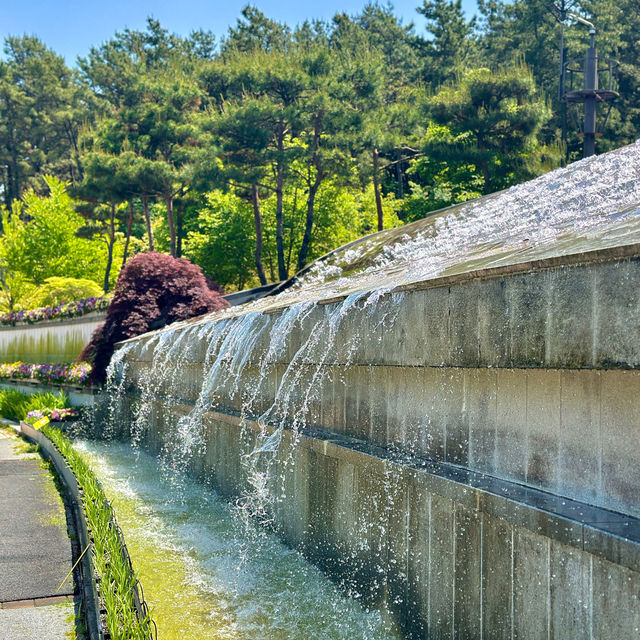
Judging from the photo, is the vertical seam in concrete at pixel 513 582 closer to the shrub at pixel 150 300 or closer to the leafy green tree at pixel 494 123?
the shrub at pixel 150 300

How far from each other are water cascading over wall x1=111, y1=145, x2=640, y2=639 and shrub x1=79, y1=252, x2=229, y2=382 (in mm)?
9190

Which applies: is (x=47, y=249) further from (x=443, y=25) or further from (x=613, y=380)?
(x=613, y=380)

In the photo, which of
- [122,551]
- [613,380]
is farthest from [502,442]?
[122,551]

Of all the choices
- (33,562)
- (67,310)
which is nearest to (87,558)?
(33,562)

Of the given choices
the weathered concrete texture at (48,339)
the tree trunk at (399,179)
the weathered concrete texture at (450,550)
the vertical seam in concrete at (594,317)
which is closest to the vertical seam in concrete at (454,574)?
the weathered concrete texture at (450,550)

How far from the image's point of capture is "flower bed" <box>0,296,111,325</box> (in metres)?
23.4

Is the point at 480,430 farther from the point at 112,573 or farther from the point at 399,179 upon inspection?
the point at 399,179

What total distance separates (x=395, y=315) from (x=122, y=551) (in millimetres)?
2603

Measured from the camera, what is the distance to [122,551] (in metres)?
5.75

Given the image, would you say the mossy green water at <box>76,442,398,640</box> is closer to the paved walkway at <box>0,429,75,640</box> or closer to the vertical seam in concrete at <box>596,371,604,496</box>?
the paved walkway at <box>0,429,75,640</box>

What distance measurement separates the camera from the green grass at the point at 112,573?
13.9 ft

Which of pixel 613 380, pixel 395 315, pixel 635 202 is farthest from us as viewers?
pixel 635 202

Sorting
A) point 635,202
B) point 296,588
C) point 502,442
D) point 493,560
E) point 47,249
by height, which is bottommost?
point 296,588

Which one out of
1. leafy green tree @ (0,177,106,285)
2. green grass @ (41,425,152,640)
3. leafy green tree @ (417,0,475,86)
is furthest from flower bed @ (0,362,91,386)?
leafy green tree @ (417,0,475,86)
